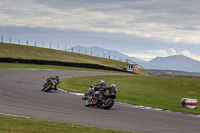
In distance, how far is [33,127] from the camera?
9070mm

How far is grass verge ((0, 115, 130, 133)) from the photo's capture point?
845 centimetres

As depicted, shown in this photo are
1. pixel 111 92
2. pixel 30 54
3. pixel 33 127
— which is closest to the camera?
pixel 33 127

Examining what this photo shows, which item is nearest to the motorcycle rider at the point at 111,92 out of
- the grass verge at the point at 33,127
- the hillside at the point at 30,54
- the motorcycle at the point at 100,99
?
the motorcycle at the point at 100,99

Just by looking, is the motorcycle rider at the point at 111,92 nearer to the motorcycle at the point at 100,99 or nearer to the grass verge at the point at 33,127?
the motorcycle at the point at 100,99

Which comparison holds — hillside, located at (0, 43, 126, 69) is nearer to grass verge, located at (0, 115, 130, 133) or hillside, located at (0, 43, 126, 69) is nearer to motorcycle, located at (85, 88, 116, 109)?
motorcycle, located at (85, 88, 116, 109)

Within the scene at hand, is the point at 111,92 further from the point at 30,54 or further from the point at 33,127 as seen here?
the point at 30,54

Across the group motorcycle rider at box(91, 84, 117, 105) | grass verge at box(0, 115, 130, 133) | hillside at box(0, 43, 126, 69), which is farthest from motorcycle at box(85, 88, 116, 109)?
hillside at box(0, 43, 126, 69)

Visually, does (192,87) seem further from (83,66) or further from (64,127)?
(83,66)

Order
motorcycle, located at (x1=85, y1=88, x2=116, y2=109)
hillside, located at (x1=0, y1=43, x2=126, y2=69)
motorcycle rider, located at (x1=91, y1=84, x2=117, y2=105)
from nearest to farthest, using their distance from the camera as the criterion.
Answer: motorcycle rider, located at (x1=91, y1=84, x2=117, y2=105) → motorcycle, located at (x1=85, y1=88, x2=116, y2=109) → hillside, located at (x1=0, y1=43, x2=126, y2=69)

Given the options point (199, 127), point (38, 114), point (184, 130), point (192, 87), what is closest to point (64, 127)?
point (38, 114)

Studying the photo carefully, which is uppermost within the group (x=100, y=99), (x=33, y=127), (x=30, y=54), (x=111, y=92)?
(x=30, y=54)

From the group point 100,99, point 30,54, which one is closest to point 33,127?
point 100,99

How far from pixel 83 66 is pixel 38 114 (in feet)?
156

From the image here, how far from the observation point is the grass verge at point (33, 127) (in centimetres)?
845
